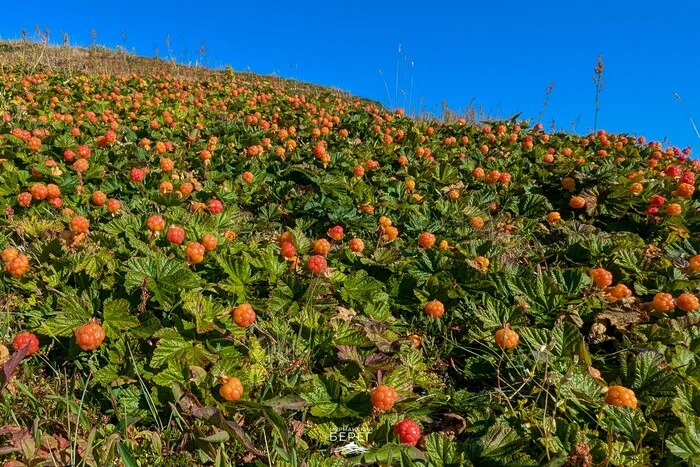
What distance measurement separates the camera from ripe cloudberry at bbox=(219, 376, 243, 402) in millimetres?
1869

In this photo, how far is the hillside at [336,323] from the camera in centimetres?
180

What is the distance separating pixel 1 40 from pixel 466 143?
2119 cm

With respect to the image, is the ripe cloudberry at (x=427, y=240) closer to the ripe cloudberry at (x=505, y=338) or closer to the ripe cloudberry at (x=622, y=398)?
the ripe cloudberry at (x=505, y=338)

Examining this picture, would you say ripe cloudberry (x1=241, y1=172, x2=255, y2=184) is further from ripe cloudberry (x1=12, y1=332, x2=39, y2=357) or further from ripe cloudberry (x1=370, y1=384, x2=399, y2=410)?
ripe cloudberry (x1=370, y1=384, x2=399, y2=410)

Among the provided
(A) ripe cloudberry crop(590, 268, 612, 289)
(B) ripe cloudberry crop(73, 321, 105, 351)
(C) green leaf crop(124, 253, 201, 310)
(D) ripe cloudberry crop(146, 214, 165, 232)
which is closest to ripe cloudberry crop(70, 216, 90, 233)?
(D) ripe cloudberry crop(146, 214, 165, 232)

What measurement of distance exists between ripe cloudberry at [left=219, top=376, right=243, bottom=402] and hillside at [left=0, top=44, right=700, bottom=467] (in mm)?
12

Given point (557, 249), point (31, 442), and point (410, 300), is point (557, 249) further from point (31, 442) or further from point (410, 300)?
point (31, 442)

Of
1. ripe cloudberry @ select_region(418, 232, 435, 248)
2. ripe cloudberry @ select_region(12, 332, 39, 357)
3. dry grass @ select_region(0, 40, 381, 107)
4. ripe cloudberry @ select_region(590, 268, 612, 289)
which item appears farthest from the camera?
dry grass @ select_region(0, 40, 381, 107)

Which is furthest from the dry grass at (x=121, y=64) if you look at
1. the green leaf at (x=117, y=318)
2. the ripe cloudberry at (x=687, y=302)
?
the ripe cloudberry at (x=687, y=302)

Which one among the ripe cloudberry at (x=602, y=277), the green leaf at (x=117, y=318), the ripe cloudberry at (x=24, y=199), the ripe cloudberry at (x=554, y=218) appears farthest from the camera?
the ripe cloudberry at (x=554, y=218)

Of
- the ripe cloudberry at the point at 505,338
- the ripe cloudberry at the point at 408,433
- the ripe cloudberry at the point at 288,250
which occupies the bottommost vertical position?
the ripe cloudberry at the point at 408,433

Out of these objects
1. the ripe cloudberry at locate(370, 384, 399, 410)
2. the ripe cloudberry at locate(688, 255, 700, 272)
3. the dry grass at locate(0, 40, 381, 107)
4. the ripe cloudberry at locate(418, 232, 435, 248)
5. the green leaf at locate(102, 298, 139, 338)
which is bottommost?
the ripe cloudberry at locate(370, 384, 399, 410)

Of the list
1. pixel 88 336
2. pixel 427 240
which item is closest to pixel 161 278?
pixel 88 336

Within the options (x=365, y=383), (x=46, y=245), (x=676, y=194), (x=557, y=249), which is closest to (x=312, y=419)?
(x=365, y=383)
